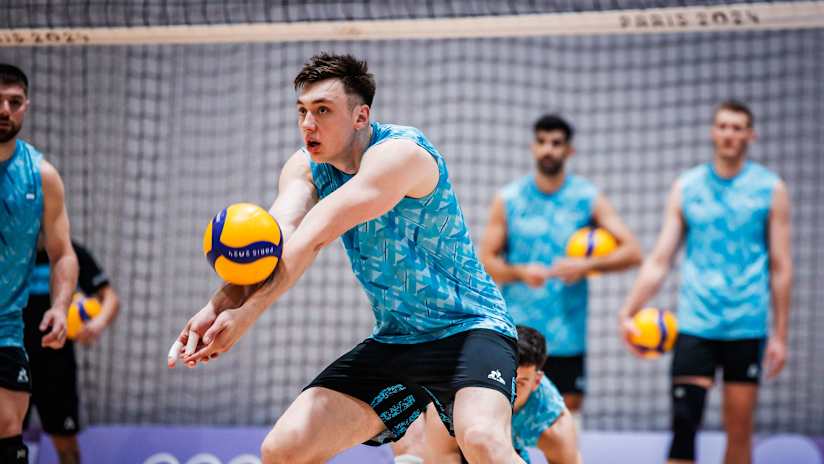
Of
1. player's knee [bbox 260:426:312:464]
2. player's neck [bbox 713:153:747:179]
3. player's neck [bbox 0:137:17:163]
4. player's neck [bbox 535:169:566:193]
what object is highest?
player's neck [bbox 0:137:17:163]

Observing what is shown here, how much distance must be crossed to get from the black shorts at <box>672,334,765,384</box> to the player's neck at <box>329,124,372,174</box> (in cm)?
319

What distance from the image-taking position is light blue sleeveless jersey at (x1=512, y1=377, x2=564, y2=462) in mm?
4652

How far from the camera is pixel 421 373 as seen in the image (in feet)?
12.3

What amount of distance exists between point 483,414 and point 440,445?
105 centimetres

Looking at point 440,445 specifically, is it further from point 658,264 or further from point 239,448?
point 239,448

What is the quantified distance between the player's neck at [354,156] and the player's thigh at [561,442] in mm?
1685

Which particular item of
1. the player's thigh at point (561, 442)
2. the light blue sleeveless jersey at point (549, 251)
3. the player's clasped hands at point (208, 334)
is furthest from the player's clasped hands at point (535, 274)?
the player's clasped hands at point (208, 334)

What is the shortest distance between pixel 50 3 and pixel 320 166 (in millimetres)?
2652

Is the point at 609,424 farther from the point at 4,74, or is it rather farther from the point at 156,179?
the point at 4,74

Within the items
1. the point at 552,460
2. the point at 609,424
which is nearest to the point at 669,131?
the point at 609,424

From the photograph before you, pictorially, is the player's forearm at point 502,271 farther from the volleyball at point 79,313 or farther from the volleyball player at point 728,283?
the volleyball at point 79,313

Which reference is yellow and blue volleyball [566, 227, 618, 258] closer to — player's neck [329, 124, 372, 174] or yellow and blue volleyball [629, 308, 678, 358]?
yellow and blue volleyball [629, 308, 678, 358]

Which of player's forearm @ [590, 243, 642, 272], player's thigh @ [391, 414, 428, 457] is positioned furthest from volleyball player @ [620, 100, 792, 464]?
player's thigh @ [391, 414, 428, 457]

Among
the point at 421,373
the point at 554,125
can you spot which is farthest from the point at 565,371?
the point at 421,373
